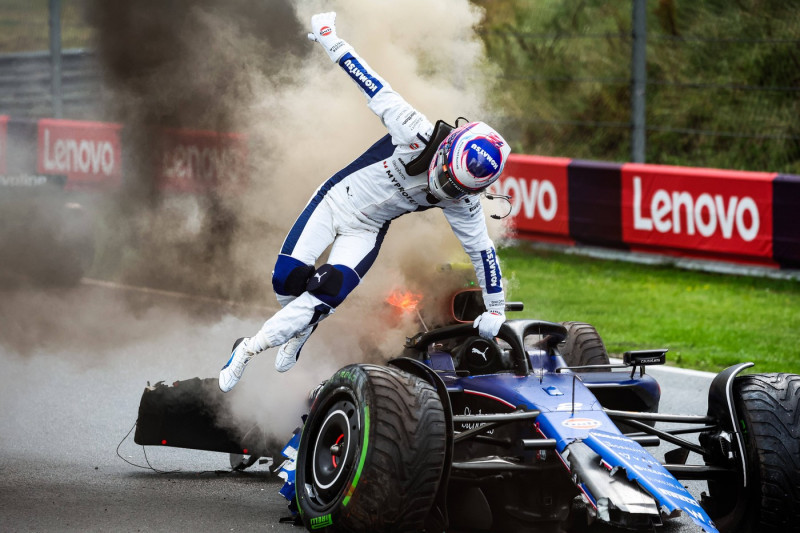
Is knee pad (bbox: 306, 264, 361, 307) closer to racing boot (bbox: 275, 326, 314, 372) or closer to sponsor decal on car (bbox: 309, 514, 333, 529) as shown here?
racing boot (bbox: 275, 326, 314, 372)

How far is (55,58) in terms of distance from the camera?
1939cm

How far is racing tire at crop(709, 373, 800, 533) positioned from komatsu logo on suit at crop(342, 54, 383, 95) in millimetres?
2515

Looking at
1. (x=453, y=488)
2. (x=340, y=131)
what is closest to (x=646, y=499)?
(x=453, y=488)

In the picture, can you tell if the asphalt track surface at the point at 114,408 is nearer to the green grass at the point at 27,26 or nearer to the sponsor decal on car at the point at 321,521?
the sponsor decal on car at the point at 321,521

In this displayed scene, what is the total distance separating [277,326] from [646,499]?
243cm

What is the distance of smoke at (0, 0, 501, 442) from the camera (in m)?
7.93

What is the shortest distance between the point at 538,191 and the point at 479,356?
9396 millimetres

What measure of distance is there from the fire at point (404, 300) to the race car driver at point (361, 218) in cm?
35

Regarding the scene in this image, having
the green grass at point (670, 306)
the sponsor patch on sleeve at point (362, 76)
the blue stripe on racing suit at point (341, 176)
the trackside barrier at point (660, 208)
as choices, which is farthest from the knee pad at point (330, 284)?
the trackside barrier at point (660, 208)

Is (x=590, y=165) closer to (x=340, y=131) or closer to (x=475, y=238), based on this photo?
(x=340, y=131)

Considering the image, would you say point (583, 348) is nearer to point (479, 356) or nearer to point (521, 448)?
point (479, 356)

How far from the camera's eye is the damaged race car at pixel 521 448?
5.51 metres

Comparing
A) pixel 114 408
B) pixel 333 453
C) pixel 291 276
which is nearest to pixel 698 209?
pixel 114 408

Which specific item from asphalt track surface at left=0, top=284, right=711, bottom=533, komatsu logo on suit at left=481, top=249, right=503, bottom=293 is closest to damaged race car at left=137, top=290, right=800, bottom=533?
komatsu logo on suit at left=481, top=249, right=503, bottom=293
